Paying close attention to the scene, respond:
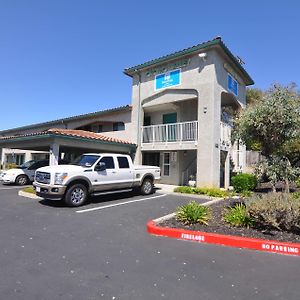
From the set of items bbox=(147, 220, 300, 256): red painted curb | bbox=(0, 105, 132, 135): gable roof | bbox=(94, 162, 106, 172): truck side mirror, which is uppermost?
bbox=(0, 105, 132, 135): gable roof

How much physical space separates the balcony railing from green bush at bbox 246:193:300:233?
935 centimetres

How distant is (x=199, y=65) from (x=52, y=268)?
13.7m

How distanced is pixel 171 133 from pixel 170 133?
0.07m

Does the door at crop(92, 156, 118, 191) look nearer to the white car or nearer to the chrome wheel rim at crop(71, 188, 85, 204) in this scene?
the chrome wheel rim at crop(71, 188, 85, 204)

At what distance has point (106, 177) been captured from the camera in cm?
1172

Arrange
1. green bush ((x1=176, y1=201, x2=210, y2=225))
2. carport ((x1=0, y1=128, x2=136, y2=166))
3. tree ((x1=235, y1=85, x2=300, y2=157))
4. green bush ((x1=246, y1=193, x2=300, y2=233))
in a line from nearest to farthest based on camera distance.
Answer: green bush ((x1=246, y1=193, x2=300, y2=233))
green bush ((x1=176, y1=201, x2=210, y2=225))
tree ((x1=235, y1=85, x2=300, y2=157))
carport ((x1=0, y1=128, x2=136, y2=166))

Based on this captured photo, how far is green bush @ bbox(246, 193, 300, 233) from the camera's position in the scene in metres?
6.59

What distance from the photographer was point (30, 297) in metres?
3.80

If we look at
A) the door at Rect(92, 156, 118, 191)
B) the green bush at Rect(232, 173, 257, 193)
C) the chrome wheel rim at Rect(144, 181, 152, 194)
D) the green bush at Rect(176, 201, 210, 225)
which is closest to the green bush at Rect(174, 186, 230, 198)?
the green bush at Rect(232, 173, 257, 193)

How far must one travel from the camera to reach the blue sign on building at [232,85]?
1734 centimetres

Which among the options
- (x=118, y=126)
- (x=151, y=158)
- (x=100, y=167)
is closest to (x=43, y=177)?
(x=100, y=167)

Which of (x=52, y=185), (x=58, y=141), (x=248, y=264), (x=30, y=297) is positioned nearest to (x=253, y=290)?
(x=248, y=264)

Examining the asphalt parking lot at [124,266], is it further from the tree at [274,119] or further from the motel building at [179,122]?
the motel building at [179,122]

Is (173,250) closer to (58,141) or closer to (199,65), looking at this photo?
(58,141)
